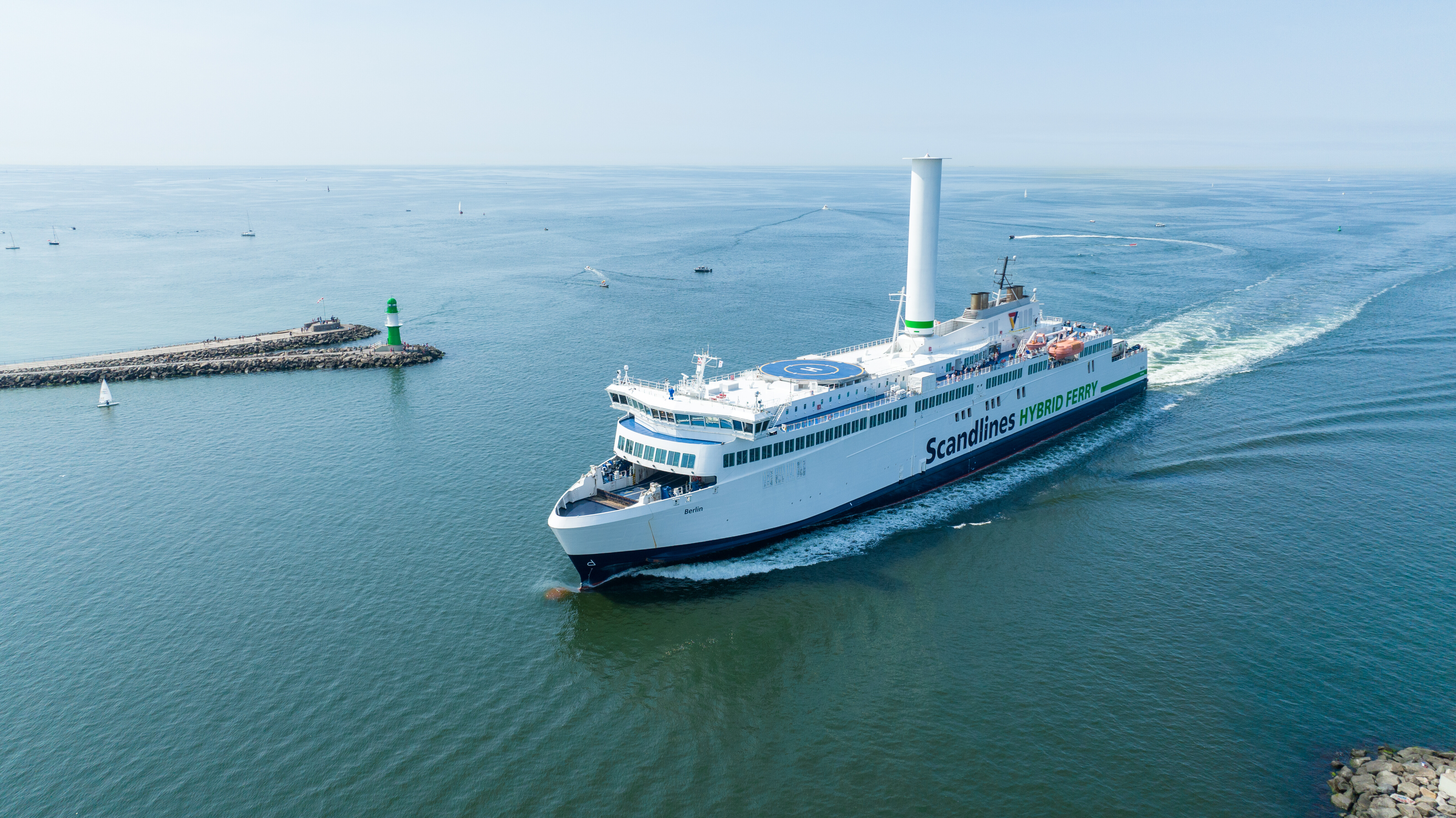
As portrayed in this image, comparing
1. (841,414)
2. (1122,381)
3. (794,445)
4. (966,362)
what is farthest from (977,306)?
(794,445)

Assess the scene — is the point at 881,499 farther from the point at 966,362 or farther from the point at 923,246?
the point at 923,246

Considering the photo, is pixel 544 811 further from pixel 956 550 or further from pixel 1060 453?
pixel 1060 453

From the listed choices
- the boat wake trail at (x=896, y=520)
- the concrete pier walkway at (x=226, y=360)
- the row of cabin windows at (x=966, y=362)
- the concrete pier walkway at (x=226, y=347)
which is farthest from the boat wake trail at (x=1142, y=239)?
the concrete pier walkway at (x=226, y=347)

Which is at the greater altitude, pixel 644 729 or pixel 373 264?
pixel 373 264

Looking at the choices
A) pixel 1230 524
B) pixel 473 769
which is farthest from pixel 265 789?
pixel 1230 524

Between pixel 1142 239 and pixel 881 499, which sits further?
pixel 1142 239

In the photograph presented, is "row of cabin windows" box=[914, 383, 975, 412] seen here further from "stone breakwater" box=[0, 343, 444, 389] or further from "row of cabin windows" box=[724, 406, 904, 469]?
"stone breakwater" box=[0, 343, 444, 389]
